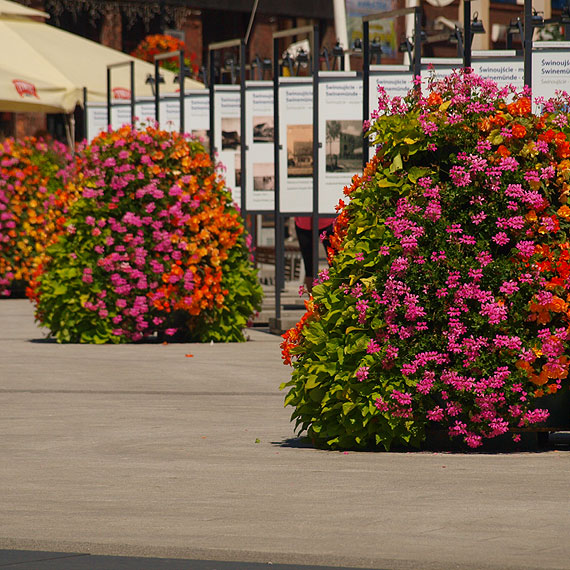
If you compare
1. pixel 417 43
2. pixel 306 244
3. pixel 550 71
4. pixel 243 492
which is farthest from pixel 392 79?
pixel 243 492

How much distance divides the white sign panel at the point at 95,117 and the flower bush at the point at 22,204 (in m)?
0.63

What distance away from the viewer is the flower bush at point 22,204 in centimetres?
2273

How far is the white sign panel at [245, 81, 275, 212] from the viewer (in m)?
17.9

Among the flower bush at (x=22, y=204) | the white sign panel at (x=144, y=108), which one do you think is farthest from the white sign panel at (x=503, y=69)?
the flower bush at (x=22, y=204)

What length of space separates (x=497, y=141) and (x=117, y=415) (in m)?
3.24

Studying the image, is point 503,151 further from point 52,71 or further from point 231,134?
point 52,71

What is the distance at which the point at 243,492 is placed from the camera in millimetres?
7176

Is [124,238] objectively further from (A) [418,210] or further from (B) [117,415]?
(A) [418,210]

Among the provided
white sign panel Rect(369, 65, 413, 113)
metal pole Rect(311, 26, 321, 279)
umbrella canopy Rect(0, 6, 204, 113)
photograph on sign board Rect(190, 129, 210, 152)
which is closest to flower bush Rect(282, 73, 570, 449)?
white sign panel Rect(369, 65, 413, 113)

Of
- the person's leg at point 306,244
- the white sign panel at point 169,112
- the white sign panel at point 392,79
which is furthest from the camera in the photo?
the white sign panel at point 169,112

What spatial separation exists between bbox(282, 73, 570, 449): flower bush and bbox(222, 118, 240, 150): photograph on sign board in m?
10.5

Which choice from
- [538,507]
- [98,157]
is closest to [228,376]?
[98,157]

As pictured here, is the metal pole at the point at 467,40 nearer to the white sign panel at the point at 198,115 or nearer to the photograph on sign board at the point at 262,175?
the photograph on sign board at the point at 262,175

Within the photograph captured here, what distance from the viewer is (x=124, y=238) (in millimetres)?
15344
